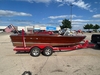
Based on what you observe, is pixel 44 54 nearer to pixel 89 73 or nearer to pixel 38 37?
pixel 38 37

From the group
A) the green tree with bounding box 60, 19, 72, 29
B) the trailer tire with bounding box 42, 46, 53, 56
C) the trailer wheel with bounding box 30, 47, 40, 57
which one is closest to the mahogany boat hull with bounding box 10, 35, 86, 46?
the trailer wheel with bounding box 30, 47, 40, 57

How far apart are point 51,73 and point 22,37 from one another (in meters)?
3.54

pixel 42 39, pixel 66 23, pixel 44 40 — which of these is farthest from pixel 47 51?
pixel 66 23

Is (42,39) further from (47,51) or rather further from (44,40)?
(47,51)

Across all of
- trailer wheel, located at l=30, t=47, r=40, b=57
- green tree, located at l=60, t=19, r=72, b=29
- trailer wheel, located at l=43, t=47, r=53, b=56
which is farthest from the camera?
green tree, located at l=60, t=19, r=72, b=29

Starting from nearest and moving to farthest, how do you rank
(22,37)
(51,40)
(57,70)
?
(57,70) → (22,37) → (51,40)

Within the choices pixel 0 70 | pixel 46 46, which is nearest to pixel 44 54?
pixel 46 46

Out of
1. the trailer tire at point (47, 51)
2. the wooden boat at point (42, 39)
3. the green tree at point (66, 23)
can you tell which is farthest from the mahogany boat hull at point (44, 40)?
the green tree at point (66, 23)

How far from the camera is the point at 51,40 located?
292 inches

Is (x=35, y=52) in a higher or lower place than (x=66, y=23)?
lower

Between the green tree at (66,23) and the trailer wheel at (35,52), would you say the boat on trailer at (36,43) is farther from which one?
the green tree at (66,23)

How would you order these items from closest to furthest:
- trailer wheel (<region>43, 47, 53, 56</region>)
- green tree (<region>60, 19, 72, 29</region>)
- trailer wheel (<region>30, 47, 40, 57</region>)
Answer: trailer wheel (<region>30, 47, 40, 57</region>) < trailer wheel (<region>43, 47, 53, 56</region>) < green tree (<region>60, 19, 72, 29</region>)

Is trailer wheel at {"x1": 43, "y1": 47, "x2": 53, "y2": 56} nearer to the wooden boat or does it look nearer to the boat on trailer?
the boat on trailer

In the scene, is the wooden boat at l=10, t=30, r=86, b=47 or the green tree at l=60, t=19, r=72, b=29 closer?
the wooden boat at l=10, t=30, r=86, b=47
